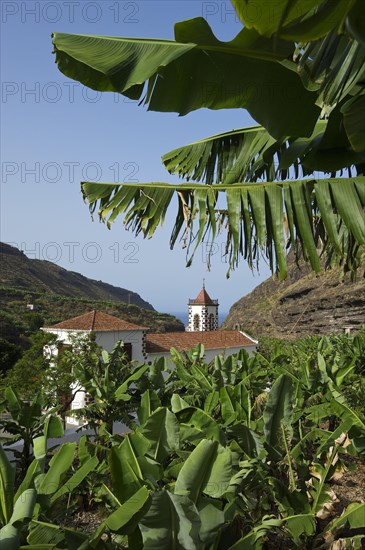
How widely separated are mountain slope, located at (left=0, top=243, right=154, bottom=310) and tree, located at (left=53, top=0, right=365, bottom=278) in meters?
38.6

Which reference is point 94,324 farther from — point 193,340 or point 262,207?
point 262,207

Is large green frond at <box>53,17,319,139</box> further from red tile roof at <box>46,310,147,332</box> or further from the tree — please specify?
red tile roof at <box>46,310,147,332</box>

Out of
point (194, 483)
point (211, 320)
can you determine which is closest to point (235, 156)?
point (194, 483)

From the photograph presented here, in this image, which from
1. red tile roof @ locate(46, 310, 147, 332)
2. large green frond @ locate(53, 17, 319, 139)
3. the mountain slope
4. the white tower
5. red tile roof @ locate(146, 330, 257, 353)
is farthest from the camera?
the white tower

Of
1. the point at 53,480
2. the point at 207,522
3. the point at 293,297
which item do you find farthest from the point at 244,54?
the point at 293,297

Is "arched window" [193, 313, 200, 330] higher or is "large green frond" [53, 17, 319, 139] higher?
"large green frond" [53, 17, 319, 139]

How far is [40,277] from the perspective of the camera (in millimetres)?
47781

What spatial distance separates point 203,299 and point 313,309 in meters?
10.3

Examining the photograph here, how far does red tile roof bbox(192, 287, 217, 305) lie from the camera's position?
44625mm

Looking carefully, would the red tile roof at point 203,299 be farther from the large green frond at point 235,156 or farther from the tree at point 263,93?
the tree at point 263,93

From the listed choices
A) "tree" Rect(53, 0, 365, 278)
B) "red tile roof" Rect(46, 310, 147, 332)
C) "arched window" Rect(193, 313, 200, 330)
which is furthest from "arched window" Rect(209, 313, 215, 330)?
"tree" Rect(53, 0, 365, 278)

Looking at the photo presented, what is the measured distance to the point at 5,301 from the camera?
34.0m

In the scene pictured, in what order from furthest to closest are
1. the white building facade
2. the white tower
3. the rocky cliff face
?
1. the white tower
2. the rocky cliff face
3. the white building facade

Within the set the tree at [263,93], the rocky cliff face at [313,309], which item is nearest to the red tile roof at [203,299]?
the rocky cliff face at [313,309]
